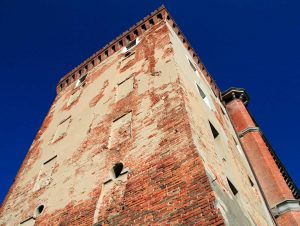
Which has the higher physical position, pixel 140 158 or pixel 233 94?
pixel 233 94

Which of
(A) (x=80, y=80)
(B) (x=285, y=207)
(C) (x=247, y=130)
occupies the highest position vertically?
(A) (x=80, y=80)

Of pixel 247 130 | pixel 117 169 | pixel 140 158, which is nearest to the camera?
pixel 140 158

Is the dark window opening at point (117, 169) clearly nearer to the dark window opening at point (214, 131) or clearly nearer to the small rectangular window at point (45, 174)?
the small rectangular window at point (45, 174)

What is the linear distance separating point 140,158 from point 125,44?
903 centimetres

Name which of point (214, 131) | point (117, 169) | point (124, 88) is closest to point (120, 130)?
point (117, 169)

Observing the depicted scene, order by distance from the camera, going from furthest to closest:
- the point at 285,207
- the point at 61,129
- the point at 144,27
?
the point at 144,27
the point at 285,207
the point at 61,129

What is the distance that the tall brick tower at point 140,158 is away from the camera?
6516mm

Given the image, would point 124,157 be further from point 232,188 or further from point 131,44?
point 131,44

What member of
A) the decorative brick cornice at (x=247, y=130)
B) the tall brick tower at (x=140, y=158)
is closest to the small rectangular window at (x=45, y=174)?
the tall brick tower at (x=140, y=158)

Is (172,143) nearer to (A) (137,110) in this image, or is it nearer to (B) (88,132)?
(A) (137,110)

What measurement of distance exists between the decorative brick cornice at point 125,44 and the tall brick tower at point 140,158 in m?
0.07

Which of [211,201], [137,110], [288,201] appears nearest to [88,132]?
[137,110]

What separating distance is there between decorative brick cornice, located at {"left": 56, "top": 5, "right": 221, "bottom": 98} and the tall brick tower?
0.24ft

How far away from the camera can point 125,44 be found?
15555mm
